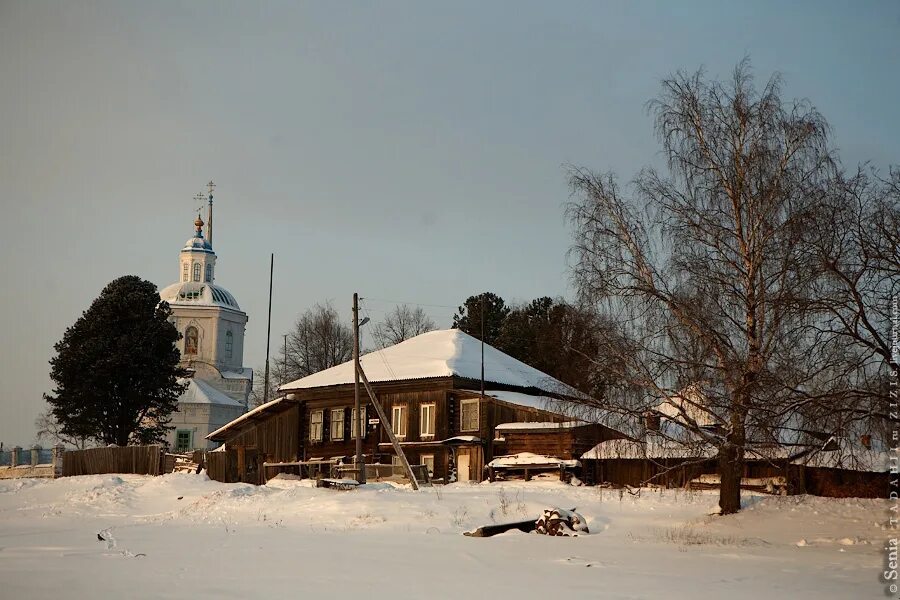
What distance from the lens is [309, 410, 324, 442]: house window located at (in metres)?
48.3

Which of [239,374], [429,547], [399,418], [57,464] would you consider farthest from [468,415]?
[239,374]

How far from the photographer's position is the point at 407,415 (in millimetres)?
44750

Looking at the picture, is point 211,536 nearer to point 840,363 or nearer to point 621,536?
point 621,536

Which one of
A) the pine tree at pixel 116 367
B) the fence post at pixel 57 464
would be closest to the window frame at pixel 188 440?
the pine tree at pixel 116 367

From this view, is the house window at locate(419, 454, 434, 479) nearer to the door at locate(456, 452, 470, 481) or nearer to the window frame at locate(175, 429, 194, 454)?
the door at locate(456, 452, 470, 481)

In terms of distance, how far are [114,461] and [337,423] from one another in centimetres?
1068

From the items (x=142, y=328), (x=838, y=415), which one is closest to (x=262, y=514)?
(x=838, y=415)

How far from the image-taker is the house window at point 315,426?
48.3 meters

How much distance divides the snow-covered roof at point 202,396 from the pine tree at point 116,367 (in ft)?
62.4

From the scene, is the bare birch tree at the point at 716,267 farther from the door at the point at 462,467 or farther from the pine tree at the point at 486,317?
the pine tree at the point at 486,317

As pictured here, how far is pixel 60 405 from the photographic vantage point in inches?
2051

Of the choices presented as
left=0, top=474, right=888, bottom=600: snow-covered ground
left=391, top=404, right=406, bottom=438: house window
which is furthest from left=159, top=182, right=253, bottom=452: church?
left=0, top=474, right=888, bottom=600: snow-covered ground

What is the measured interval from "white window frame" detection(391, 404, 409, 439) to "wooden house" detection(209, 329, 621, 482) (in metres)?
0.05

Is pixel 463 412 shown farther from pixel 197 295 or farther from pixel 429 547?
pixel 197 295
